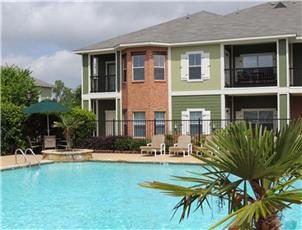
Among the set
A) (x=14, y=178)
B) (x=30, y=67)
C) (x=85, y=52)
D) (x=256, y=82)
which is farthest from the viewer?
(x=30, y=67)

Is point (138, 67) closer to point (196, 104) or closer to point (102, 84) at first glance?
point (196, 104)

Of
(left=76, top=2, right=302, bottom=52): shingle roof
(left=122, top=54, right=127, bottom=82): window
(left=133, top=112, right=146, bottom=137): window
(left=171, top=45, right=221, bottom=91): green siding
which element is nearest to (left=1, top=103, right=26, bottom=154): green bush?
(left=133, top=112, right=146, bottom=137): window

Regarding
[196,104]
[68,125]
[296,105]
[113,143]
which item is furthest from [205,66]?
[68,125]

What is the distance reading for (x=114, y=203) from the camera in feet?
36.3

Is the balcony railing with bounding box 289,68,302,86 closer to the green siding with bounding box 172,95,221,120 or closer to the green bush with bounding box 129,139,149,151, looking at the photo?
the green siding with bounding box 172,95,221,120

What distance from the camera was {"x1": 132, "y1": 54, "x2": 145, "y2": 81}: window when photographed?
2602 centimetres

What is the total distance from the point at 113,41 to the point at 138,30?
1.96 m

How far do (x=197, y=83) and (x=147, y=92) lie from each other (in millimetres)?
3123

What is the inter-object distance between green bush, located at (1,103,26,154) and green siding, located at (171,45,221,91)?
9.42 meters

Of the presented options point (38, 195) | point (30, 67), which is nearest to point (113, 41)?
point (30, 67)

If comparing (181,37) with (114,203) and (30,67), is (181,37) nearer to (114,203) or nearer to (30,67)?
(30,67)

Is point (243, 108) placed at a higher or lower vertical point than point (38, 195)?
higher

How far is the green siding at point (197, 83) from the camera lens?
2545 centimetres

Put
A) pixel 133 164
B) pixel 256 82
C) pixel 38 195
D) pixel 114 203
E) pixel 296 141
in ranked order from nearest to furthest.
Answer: pixel 296 141
pixel 114 203
pixel 38 195
pixel 133 164
pixel 256 82
